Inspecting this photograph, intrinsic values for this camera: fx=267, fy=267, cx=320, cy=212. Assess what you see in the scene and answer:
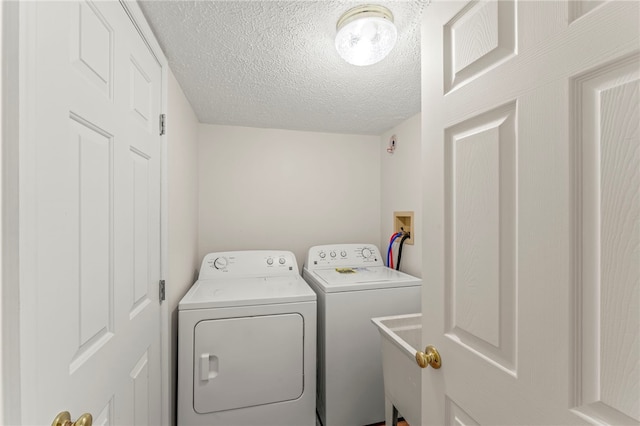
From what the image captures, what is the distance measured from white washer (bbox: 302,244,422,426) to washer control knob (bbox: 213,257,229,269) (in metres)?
0.80

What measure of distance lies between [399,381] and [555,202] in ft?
3.74

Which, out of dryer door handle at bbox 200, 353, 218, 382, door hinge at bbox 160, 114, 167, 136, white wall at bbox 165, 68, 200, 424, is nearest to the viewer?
door hinge at bbox 160, 114, 167, 136

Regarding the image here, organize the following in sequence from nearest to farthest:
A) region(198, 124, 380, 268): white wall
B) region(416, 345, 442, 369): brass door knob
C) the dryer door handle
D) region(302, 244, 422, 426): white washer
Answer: region(416, 345, 442, 369): brass door knob, the dryer door handle, region(302, 244, 422, 426): white washer, region(198, 124, 380, 268): white wall

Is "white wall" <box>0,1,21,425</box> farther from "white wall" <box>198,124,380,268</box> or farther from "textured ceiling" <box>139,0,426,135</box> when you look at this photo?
"white wall" <box>198,124,380,268</box>

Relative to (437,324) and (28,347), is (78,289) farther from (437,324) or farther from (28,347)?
(437,324)

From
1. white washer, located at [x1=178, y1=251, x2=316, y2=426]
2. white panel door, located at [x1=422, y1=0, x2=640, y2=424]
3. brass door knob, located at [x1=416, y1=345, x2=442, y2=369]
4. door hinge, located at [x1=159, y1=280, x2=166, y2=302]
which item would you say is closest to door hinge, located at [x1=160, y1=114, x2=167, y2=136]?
door hinge, located at [x1=159, y1=280, x2=166, y2=302]

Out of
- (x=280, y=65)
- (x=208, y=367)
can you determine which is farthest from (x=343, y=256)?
(x=280, y=65)

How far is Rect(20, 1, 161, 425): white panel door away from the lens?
523mm

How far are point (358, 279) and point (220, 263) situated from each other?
1.11 meters

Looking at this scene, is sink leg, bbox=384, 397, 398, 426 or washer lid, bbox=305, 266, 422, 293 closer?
sink leg, bbox=384, 397, 398, 426

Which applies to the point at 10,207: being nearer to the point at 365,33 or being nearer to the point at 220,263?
the point at 365,33

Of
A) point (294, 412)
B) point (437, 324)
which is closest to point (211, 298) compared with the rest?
point (294, 412)

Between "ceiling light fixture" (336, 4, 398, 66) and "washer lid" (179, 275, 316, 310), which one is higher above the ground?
"ceiling light fixture" (336, 4, 398, 66)

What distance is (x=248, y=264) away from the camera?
221 centimetres
